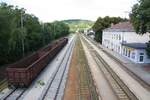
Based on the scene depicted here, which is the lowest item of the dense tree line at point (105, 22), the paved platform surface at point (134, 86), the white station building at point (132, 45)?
the paved platform surface at point (134, 86)

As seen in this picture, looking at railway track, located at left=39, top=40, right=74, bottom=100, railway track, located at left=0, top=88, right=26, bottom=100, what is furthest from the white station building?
railway track, located at left=0, top=88, right=26, bottom=100

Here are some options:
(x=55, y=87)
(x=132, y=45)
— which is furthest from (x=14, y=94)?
(x=132, y=45)

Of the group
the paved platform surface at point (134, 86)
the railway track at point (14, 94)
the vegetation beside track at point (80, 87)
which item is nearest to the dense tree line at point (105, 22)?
the paved platform surface at point (134, 86)

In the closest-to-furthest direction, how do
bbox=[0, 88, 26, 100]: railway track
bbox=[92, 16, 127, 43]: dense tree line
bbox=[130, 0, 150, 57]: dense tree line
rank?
bbox=[0, 88, 26, 100]: railway track → bbox=[130, 0, 150, 57]: dense tree line → bbox=[92, 16, 127, 43]: dense tree line

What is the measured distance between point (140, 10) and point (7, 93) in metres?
19.0

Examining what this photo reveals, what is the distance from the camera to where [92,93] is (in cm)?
2338

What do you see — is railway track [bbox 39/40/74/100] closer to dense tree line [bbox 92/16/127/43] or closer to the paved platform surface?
the paved platform surface

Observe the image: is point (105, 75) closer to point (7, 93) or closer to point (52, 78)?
point (52, 78)

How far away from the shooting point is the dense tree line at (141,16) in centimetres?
3212

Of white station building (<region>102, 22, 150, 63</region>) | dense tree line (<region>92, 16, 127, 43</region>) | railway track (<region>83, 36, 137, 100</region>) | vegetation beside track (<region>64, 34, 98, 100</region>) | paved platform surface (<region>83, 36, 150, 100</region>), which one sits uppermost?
dense tree line (<region>92, 16, 127, 43</region>)

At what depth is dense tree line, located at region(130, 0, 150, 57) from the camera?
32125mm

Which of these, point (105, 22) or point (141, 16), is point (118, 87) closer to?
point (141, 16)

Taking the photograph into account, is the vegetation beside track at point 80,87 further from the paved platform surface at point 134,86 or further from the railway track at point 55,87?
the paved platform surface at point 134,86

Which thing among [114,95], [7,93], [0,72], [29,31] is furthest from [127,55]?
[7,93]
